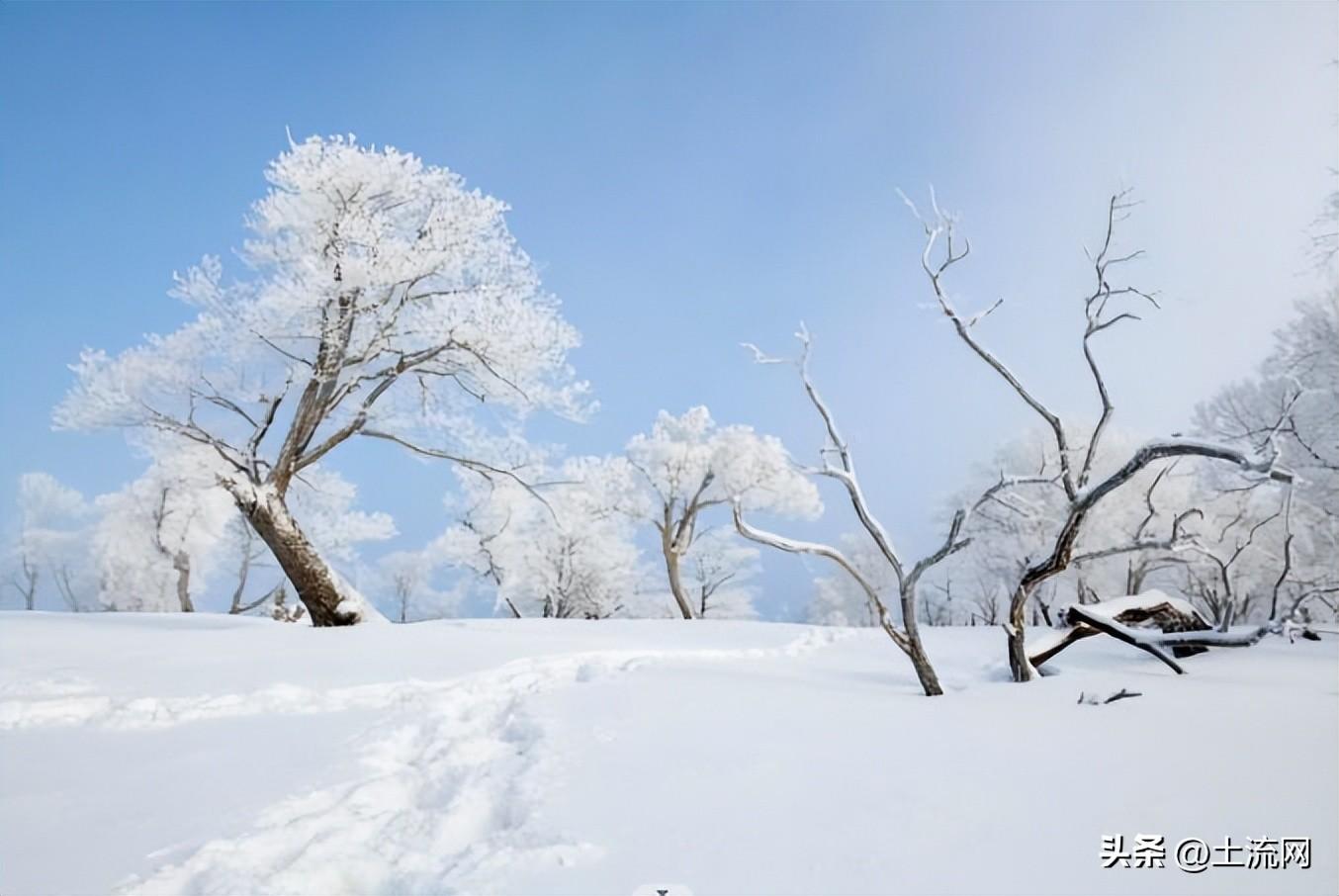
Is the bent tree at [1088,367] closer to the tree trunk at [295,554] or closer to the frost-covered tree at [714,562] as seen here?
the tree trunk at [295,554]

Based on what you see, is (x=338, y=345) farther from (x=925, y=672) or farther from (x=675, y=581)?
(x=675, y=581)

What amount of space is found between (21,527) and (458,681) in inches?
1360

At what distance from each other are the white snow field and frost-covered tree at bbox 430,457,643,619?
18.0 m

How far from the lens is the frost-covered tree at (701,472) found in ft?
67.4

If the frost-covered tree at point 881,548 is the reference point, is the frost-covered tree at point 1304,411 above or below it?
above

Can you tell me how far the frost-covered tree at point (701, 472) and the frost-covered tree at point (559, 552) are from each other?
56.1 inches

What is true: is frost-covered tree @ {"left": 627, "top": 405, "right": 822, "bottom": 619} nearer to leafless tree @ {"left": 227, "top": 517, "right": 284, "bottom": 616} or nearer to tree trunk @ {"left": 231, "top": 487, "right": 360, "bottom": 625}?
tree trunk @ {"left": 231, "top": 487, "right": 360, "bottom": 625}

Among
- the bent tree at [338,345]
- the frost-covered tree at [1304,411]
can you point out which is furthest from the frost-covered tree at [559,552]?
the frost-covered tree at [1304,411]

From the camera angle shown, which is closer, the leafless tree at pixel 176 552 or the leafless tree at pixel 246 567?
the leafless tree at pixel 176 552

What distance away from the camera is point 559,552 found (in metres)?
26.7

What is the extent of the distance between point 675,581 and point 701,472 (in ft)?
12.9

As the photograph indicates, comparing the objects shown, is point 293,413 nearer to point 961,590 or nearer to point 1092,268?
point 1092,268

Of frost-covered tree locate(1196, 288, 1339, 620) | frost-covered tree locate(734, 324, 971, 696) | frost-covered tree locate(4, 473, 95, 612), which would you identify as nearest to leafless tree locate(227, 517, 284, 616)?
frost-covered tree locate(4, 473, 95, 612)

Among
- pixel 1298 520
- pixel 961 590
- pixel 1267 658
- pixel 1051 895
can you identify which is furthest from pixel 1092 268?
pixel 961 590
